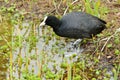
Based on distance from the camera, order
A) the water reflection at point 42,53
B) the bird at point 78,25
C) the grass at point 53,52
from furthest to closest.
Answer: the bird at point 78,25
the water reflection at point 42,53
the grass at point 53,52

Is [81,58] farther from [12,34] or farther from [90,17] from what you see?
[12,34]

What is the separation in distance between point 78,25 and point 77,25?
2 centimetres

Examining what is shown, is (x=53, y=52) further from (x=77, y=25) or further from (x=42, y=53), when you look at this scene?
(x=77, y=25)

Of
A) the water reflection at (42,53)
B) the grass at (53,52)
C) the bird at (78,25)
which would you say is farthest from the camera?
the bird at (78,25)

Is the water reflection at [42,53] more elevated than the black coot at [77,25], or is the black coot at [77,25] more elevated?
the black coot at [77,25]

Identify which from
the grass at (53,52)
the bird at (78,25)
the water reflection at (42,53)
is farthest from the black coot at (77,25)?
the water reflection at (42,53)

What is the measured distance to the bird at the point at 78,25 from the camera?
20.8ft

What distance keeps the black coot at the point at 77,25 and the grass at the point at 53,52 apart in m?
0.21

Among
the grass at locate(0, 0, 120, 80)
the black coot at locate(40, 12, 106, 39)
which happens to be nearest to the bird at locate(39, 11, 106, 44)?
the black coot at locate(40, 12, 106, 39)

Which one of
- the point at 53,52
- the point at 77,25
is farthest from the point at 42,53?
the point at 77,25

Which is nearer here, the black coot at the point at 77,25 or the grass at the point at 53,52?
the grass at the point at 53,52

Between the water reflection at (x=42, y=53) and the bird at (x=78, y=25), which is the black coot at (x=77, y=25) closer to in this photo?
the bird at (x=78, y=25)

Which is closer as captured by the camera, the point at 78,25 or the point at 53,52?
the point at 78,25

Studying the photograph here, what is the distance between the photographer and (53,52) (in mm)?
6539
